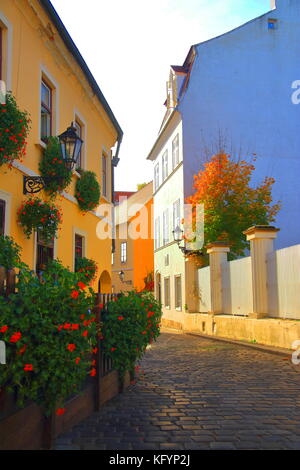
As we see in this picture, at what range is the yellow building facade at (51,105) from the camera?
27.0 ft

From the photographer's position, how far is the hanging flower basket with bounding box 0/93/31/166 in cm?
695

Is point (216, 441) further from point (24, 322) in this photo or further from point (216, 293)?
point (216, 293)

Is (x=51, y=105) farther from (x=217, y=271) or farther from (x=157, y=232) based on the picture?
(x=157, y=232)

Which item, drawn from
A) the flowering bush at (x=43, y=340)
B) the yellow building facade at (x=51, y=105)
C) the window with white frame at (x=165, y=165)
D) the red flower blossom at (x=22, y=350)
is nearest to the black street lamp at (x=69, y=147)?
the yellow building facade at (x=51, y=105)

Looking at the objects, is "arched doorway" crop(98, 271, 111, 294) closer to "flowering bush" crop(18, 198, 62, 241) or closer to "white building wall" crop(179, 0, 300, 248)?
"flowering bush" crop(18, 198, 62, 241)

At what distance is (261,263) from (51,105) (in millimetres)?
6480

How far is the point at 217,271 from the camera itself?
17.4 m

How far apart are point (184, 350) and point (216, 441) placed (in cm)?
835

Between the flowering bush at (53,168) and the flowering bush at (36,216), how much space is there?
1.00 m

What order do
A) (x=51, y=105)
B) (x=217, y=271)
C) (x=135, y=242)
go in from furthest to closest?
(x=135, y=242)
(x=217, y=271)
(x=51, y=105)

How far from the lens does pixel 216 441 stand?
4.52 meters
